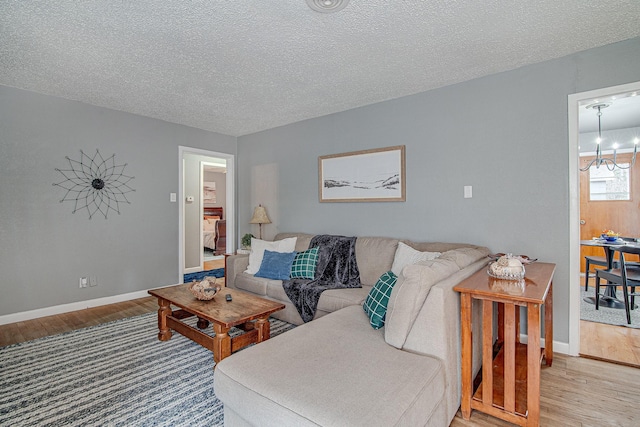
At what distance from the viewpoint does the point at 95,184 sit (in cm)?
371

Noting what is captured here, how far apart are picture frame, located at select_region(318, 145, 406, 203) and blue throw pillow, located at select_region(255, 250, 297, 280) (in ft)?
3.13

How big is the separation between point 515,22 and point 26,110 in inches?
179

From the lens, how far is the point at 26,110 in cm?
323

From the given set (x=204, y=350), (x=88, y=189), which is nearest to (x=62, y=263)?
(x=88, y=189)

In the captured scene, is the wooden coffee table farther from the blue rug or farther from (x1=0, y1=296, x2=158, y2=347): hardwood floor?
the blue rug

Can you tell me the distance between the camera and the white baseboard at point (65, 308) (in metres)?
3.17

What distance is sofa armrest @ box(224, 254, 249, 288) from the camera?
142 inches

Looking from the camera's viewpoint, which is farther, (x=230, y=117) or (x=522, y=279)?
(x=230, y=117)

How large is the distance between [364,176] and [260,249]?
1.51 m

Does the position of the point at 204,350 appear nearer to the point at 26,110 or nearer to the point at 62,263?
the point at 62,263

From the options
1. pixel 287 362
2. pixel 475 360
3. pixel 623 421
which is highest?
pixel 287 362

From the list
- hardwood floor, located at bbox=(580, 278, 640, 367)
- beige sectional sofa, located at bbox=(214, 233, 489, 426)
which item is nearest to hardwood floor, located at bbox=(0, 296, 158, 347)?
beige sectional sofa, located at bbox=(214, 233, 489, 426)

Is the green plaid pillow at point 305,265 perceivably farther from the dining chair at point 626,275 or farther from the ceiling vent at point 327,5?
the dining chair at point 626,275

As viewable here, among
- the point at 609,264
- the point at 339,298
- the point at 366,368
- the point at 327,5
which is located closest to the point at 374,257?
the point at 339,298
